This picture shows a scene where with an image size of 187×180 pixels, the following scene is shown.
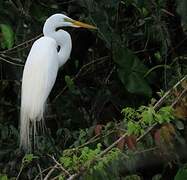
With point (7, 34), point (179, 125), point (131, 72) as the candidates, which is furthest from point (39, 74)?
point (179, 125)

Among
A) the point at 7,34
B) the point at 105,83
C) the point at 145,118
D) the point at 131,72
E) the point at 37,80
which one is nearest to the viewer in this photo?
the point at 145,118

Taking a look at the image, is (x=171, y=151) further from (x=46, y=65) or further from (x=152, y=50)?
(x=152, y=50)

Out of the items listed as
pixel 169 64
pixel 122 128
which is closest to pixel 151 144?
pixel 122 128

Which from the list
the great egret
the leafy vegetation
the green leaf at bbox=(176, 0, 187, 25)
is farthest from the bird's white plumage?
the green leaf at bbox=(176, 0, 187, 25)

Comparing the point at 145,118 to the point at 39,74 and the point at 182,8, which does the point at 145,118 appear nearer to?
the point at 182,8

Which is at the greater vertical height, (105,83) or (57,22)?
(57,22)

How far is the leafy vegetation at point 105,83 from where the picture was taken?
2.83 metres

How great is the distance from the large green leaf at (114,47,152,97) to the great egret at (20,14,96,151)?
0.24m

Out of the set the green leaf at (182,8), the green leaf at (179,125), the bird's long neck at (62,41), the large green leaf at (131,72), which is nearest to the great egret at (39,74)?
the bird's long neck at (62,41)

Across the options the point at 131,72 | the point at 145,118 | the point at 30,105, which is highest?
the point at 131,72

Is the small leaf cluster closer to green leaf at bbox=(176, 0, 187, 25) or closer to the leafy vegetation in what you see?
the leafy vegetation

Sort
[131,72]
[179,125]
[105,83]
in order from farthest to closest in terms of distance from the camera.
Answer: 1. [105,83]
2. [131,72]
3. [179,125]

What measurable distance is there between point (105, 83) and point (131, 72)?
0.88 feet

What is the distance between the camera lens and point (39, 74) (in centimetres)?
341
